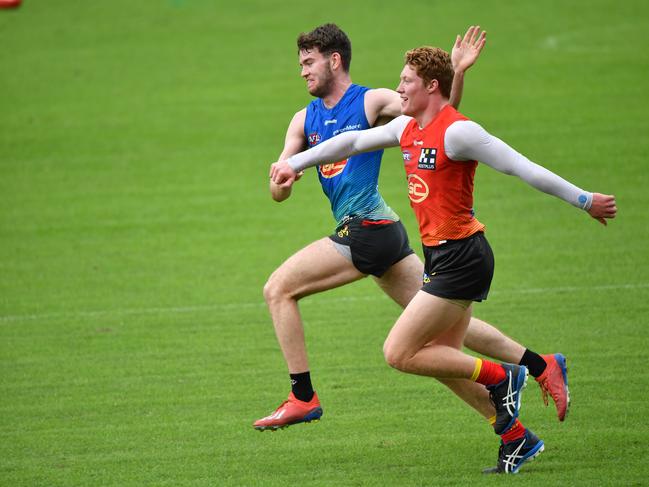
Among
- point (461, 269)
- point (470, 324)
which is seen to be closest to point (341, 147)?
point (461, 269)

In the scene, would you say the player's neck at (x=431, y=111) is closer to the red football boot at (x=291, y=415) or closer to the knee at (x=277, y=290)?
the knee at (x=277, y=290)

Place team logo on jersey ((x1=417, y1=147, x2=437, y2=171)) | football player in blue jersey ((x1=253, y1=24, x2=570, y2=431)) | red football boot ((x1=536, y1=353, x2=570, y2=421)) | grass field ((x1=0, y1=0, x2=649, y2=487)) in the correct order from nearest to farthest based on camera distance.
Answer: team logo on jersey ((x1=417, y1=147, x2=437, y2=171)), red football boot ((x1=536, y1=353, x2=570, y2=421)), football player in blue jersey ((x1=253, y1=24, x2=570, y2=431)), grass field ((x1=0, y1=0, x2=649, y2=487))

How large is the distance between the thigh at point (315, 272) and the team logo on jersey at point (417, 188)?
0.94 m

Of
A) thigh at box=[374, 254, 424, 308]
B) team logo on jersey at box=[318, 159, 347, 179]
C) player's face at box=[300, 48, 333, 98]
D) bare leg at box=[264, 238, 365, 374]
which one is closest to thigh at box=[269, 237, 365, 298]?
bare leg at box=[264, 238, 365, 374]

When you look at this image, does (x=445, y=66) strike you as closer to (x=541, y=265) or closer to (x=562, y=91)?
(x=541, y=265)

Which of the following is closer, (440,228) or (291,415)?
(440,228)

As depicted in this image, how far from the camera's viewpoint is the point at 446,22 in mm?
24562

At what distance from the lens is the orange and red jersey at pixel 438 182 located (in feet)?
21.4

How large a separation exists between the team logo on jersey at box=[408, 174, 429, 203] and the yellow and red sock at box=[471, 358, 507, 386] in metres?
1.02

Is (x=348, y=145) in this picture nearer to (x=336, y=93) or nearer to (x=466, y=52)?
(x=336, y=93)

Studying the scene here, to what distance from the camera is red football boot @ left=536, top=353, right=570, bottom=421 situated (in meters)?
7.11

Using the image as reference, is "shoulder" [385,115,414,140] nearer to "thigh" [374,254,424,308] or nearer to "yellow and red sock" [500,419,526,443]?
"thigh" [374,254,424,308]

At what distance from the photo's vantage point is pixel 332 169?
25.0 feet

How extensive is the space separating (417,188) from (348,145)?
577 millimetres
